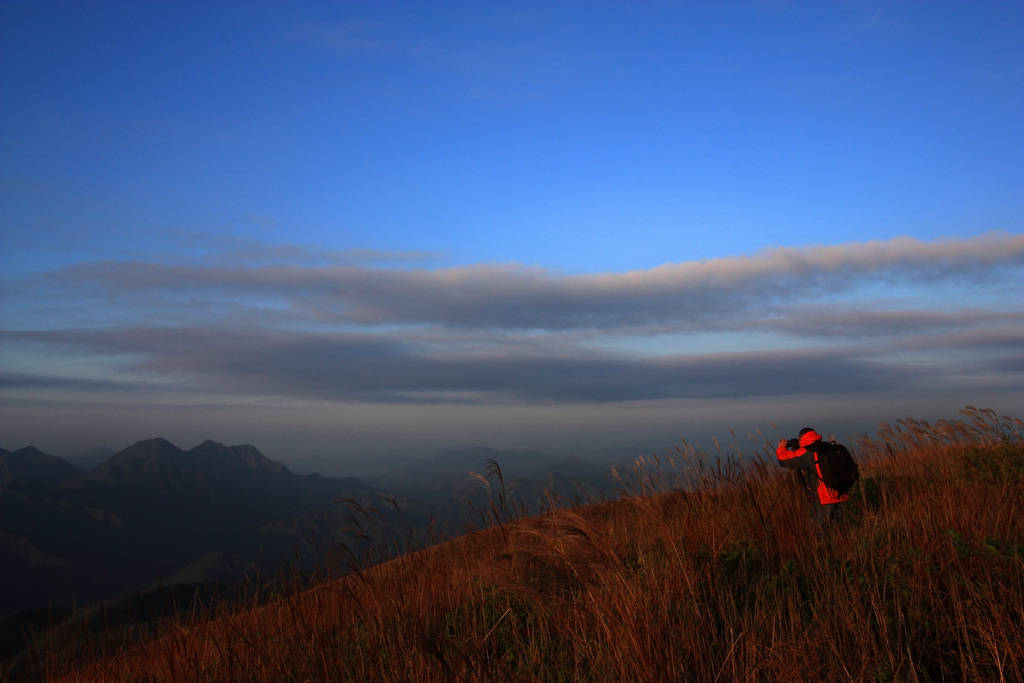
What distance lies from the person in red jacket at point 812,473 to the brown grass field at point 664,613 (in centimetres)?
20

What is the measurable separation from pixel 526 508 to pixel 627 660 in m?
2.80

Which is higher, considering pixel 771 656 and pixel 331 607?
pixel 771 656

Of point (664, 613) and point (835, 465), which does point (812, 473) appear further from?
point (664, 613)

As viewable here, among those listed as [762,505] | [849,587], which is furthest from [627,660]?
[762,505]

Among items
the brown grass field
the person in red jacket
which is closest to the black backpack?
the person in red jacket

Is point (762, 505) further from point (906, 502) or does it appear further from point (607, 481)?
point (607, 481)

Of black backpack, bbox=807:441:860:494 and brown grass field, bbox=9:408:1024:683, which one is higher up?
black backpack, bbox=807:441:860:494

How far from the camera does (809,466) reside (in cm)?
625

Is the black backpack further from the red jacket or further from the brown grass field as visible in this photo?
the brown grass field

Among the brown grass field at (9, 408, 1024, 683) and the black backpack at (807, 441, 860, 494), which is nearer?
the brown grass field at (9, 408, 1024, 683)

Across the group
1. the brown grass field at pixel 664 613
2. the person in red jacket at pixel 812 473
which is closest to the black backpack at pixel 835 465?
the person in red jacket at pixel 812 473

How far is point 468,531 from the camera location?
521 centimetres

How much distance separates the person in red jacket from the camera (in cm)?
590

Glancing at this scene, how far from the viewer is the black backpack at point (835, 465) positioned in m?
5.89
